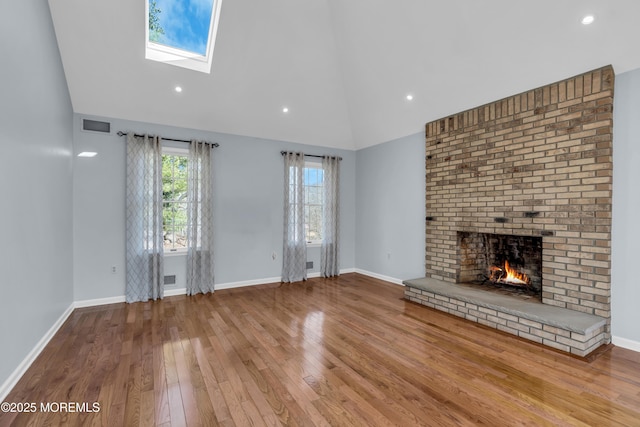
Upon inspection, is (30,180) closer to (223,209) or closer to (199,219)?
(199,219)

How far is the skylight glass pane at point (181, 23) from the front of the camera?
3922 millimetres

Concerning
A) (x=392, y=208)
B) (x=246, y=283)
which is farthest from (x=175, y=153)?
(x=392, y=208)

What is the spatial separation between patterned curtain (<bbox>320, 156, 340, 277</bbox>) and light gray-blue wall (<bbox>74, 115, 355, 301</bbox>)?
0.59 ft

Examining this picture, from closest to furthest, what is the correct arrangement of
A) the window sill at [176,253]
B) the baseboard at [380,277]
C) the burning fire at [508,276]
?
the burning fire at [508,276], the window sill at [176,253], the baseboard at [380,277]

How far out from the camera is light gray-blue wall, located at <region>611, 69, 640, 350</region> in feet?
9.11

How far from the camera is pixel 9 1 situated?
2.22 meters

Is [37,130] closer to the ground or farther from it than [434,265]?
farther from it

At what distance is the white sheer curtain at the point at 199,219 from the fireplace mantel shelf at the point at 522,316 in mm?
3256

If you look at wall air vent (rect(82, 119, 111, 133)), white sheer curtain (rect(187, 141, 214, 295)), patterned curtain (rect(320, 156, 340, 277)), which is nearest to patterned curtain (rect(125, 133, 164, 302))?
wall air vent (rect(82, 119, 111, 133))

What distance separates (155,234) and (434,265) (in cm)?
425

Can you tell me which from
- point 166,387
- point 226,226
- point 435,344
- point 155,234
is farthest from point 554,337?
point 155,234

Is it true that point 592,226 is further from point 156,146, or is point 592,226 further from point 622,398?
point 156,146

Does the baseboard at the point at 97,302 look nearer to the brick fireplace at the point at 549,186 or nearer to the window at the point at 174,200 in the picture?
the window at the point at 174,200

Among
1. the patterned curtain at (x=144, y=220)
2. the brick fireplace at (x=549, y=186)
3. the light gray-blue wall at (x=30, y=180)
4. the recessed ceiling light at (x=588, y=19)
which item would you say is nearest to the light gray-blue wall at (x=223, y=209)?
the patterned curtain at (x=144, y=220)
